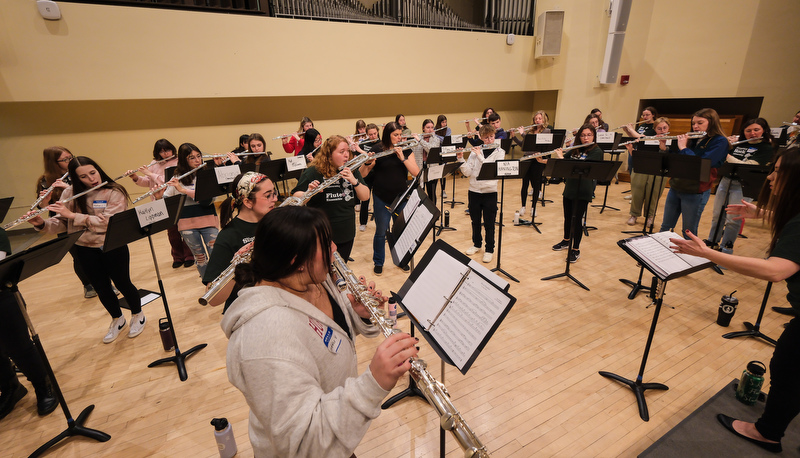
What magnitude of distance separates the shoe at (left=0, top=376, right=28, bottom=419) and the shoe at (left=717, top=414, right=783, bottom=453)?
4.62m

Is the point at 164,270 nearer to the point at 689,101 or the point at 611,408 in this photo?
the point at 611,408

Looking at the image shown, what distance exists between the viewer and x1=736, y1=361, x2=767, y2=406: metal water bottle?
82.7 inches

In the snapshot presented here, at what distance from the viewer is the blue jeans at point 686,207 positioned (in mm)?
3871

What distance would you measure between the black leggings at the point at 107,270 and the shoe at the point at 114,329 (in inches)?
5.2

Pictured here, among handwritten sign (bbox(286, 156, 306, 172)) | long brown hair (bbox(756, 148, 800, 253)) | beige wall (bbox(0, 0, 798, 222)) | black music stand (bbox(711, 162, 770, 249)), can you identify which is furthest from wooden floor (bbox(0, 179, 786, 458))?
beige wall (bbox(0, 0, 798, 222))

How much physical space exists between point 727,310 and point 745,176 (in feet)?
5.19

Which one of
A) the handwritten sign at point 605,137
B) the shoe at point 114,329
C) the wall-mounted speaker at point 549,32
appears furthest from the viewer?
the wall-mounted speaker at point 549,32

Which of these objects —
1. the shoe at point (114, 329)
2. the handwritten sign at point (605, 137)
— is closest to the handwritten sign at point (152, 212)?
the shoe at point (114, 329)

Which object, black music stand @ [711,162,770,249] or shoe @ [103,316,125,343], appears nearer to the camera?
shoe @ [103,316,125,343]

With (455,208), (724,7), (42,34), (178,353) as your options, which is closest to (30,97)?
(42,34)

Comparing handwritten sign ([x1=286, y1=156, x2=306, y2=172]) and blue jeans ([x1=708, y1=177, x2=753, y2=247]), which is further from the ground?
handwritten sign ([x1=286, y1=156, x2=306, y2=172])

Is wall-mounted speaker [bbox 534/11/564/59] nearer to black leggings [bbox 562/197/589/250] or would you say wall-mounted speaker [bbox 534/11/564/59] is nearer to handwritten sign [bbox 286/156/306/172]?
black leggings [bbox 562/197/589/250]

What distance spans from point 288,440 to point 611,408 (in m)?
2.26

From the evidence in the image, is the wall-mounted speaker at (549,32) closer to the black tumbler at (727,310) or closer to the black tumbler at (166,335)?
the black tumbler at (727,310)
